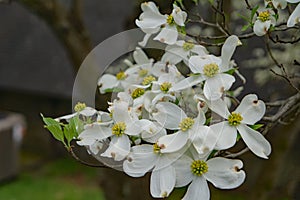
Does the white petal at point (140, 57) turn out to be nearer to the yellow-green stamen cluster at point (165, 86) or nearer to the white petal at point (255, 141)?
the yellow-green stamen cluster at point (165, 86)

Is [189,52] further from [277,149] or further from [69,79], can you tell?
[69,79]

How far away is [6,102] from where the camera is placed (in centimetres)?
502

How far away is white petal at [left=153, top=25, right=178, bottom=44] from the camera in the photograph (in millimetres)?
810

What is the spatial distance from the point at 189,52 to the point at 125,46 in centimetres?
45

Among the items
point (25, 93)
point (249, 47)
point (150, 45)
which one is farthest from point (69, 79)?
point (150, 45)

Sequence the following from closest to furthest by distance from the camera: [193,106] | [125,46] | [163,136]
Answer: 1. [163,136]
2. [193,106]
3. [125,46]

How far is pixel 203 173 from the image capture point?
64 cm

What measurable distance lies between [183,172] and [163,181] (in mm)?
25

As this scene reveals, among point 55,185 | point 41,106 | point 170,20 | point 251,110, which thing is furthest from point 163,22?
point 41,106

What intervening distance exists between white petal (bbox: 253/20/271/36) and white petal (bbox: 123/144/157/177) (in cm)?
23

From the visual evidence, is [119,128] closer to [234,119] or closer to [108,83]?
[234,119]

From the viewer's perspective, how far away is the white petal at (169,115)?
0.67 metres

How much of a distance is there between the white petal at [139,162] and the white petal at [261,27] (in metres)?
0.23

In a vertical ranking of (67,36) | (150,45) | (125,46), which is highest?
(150,45)
